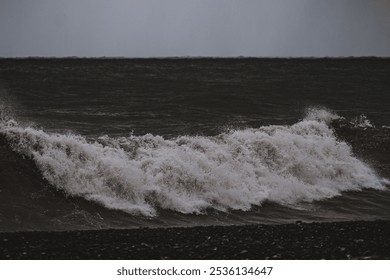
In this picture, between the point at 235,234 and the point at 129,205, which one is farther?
the point at 129,205

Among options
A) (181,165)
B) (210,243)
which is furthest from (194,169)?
(210,243)

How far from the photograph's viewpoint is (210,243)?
765 centimetres

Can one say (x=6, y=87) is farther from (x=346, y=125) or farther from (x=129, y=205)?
(x=129, y=205)

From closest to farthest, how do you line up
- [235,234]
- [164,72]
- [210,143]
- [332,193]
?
[235,234]
[332,193]
[210,143]
[164,72]

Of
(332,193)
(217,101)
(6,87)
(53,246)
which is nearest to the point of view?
(53,246)

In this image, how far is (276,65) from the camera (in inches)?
1844

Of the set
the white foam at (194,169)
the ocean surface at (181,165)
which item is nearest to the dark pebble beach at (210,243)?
the ocean surface at (181,165)

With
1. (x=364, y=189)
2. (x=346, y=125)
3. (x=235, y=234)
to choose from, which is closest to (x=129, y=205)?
(x=235, y=234)

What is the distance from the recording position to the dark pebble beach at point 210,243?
23.3 ft

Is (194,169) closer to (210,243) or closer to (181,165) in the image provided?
(181,165)

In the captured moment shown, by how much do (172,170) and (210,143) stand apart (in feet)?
6.33

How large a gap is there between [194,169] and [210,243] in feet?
15.3

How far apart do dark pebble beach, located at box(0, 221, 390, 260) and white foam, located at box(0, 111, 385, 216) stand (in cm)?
261

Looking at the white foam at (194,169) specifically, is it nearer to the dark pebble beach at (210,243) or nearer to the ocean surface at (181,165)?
the ocean surface at (181,165)
